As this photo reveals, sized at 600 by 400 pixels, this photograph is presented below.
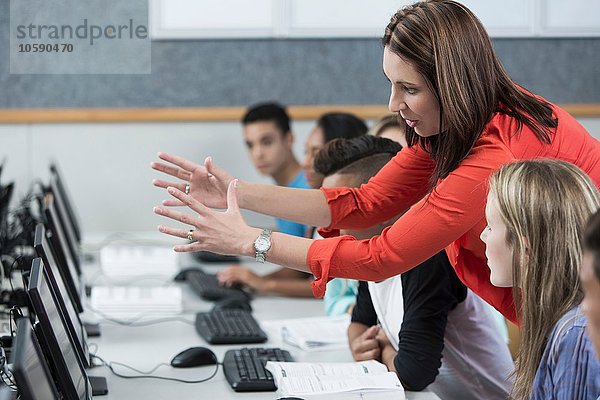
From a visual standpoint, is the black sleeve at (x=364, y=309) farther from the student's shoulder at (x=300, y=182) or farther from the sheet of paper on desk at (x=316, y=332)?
the student's shoulder at (x=300, y=182)

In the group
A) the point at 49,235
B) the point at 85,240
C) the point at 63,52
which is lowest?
the point at 85,240

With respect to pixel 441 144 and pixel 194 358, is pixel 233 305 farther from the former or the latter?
pixel 441 144

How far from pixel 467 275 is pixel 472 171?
10.7 inches

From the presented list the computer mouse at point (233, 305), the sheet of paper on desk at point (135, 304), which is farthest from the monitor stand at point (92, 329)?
the computer mouse at point (233, 305)

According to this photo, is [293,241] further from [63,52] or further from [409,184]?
[63,52]

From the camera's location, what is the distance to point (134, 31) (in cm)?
399

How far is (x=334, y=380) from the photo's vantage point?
1.90 m

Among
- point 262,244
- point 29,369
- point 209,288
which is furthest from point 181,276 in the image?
point 29,369

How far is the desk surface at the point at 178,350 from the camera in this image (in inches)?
76.0

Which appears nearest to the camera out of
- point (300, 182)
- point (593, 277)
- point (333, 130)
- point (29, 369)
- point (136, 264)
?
point (593, 277)

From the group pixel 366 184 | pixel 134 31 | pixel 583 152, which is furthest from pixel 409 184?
pixel 134 31

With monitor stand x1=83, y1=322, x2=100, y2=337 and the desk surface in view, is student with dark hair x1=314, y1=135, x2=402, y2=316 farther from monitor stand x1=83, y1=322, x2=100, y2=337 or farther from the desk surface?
monitor stand x1=83, y1=322, x2=100, y2=337

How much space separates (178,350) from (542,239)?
1.09 m

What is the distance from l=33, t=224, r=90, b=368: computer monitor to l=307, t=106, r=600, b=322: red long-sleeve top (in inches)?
18.7
